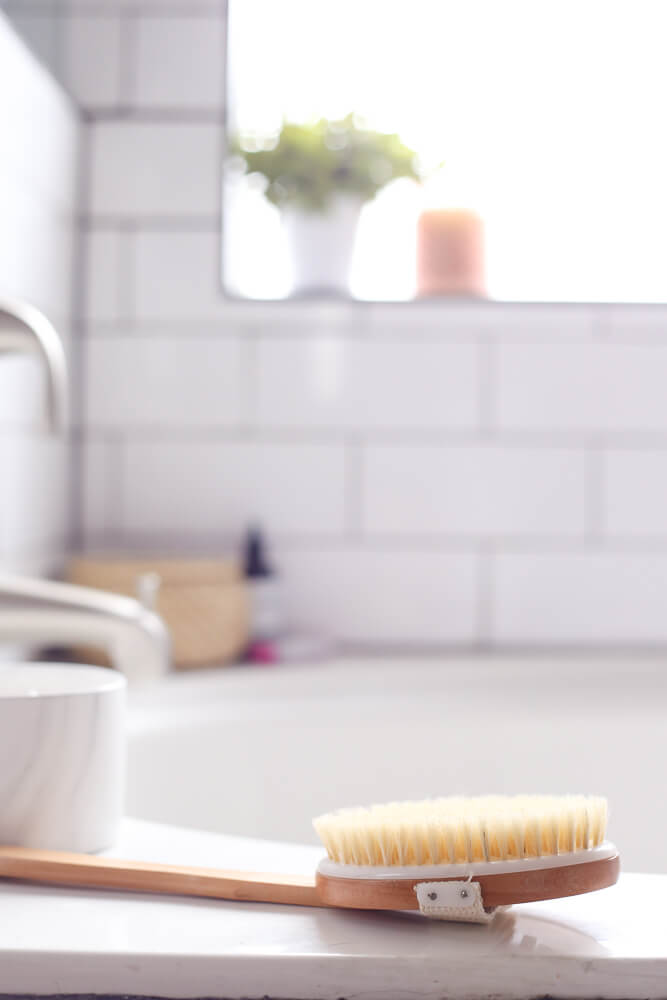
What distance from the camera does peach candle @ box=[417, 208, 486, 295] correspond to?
4.32ft

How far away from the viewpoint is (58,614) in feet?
1.98

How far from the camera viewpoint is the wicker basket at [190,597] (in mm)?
1126

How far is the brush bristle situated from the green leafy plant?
103 cm

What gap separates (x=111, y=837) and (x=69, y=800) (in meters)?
0.04

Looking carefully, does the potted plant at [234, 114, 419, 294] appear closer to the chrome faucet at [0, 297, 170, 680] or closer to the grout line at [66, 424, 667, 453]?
the grout line at [66, 424, 667, 453]

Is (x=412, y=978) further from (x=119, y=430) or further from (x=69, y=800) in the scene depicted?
A: (x=119, y=430)

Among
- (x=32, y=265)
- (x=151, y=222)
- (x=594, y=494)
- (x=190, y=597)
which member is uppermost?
(x=151, y=222)

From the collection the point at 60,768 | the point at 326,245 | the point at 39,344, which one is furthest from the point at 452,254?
the point at 60,768

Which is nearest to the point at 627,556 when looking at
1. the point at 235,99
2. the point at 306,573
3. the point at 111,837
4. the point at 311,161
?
the point at 306,573

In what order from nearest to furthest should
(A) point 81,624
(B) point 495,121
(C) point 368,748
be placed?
1. (A) point 81,624
2. (C) point 368,748
3. (B) point 495,121

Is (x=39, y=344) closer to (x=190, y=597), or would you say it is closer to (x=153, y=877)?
(x=153, y=877)

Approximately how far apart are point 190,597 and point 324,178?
0.57 metres

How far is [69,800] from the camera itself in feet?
1.58

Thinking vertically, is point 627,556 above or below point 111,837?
above
